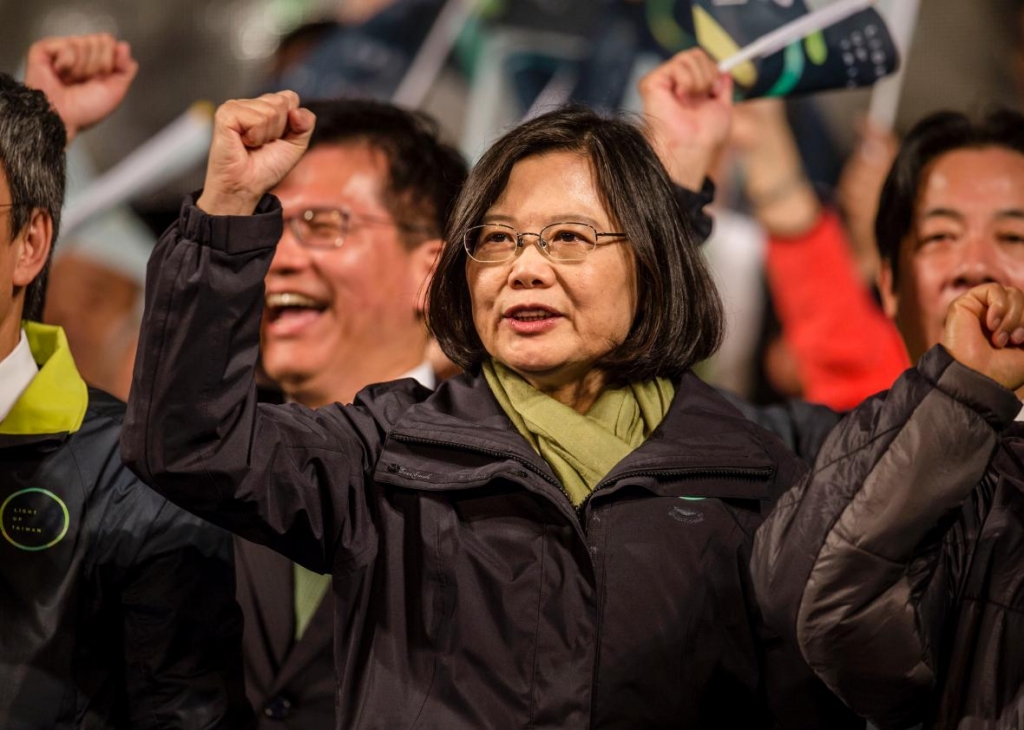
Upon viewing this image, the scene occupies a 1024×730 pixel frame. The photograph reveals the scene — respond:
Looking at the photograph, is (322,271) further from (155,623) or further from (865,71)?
(865,71)

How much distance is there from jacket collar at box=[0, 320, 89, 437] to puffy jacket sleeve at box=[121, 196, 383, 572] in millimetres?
484

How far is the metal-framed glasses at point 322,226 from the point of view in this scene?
106 inches

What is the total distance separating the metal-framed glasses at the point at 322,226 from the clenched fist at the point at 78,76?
0.43m

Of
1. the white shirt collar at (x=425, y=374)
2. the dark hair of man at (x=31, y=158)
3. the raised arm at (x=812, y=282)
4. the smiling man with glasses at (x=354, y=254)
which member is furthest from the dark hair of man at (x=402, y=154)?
the raised arm at (x=812, y=282)

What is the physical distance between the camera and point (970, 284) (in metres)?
2.45

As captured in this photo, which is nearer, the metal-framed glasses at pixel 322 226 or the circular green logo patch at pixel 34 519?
the circular green logo patch at pixel 34 519

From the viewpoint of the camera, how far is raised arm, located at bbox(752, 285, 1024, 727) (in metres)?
1.46

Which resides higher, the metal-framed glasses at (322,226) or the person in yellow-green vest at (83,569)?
the metal-framed glasses at (322,226)

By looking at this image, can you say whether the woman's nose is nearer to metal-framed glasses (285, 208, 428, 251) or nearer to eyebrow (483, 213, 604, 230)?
eyebrow (483, 213, 604, 230)

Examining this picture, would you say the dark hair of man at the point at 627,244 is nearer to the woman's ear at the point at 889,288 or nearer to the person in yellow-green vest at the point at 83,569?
the person in yellow-green vest at the point at 83,569

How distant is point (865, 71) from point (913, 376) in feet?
4.57

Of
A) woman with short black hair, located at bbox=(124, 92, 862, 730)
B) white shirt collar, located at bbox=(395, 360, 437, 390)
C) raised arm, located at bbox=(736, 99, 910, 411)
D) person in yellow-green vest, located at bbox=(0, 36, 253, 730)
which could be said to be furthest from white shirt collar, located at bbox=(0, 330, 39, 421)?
raised arm, located at bbox=(736, 99, 910, 411)

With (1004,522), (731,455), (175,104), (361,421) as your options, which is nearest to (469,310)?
(361,421)

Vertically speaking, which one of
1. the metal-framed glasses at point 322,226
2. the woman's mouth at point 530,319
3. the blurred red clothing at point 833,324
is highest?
the woman's mouth at point 530,319
